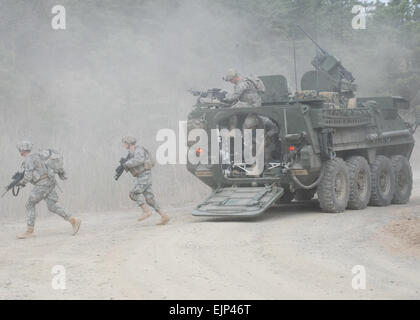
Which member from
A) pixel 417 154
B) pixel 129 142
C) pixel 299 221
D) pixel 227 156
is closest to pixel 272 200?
pixel 299 221

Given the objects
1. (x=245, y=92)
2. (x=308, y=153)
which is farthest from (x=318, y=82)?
(x=308, y=153)

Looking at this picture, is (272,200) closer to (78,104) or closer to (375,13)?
(78,104)

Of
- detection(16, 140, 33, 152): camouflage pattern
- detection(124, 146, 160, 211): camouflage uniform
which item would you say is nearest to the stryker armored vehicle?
detection(124, 146, 160, 211): camouflage uniform

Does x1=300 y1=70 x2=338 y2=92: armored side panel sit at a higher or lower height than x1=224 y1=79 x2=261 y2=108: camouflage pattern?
higher

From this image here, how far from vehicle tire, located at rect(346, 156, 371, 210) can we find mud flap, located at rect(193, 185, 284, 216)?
1879mm

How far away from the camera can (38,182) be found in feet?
37.8

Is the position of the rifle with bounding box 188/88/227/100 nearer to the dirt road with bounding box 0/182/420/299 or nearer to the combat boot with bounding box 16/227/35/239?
the dirt road with bounding box 0/182/420/299

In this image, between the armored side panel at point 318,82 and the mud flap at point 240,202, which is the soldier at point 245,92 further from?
the armored side panel at point 318,82

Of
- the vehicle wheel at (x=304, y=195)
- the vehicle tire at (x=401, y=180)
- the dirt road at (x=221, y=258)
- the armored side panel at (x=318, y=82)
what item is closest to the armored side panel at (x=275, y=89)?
the armored side panel at (x=318, y=82)

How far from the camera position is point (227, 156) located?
13562mm

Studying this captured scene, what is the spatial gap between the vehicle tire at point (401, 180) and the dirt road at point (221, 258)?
270 centimetres

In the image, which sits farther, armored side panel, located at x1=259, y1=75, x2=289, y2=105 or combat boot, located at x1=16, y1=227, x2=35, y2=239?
armored side panel, located at x1=259, y1=75, x2=289, y2=105

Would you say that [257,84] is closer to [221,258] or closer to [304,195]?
[304,195]

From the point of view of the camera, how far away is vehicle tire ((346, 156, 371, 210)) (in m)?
14.1
